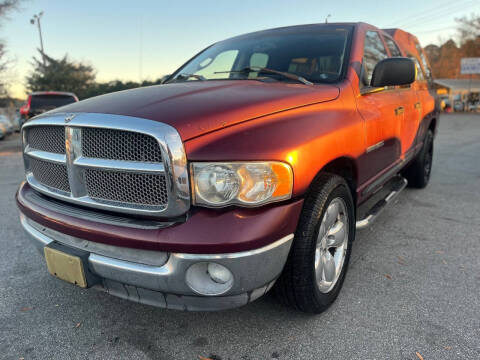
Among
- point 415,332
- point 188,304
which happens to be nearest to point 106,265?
point 188,304

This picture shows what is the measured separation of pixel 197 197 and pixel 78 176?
0.68 meters

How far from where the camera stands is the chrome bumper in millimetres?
1560

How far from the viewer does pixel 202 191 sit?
1582 millimetres

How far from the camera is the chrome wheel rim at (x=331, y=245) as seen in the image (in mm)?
2064

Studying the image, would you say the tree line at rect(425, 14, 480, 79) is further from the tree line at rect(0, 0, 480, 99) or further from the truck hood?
the truck hood

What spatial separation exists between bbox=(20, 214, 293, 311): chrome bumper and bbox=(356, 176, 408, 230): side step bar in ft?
3.63

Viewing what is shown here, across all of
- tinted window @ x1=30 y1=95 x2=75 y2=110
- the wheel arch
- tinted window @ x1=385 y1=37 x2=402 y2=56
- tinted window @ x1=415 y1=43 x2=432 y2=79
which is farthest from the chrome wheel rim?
tinted window @ x1=30 y1=95 x2=75 y2=110

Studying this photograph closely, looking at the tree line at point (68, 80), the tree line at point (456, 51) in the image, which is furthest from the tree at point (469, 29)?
the tree line at point (68, 80)

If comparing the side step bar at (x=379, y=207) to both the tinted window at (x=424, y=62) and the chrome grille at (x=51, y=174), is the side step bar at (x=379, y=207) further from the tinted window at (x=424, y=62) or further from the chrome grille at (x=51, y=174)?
the chrome grille at (x=51, y=174)

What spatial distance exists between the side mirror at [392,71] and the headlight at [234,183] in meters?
1.40

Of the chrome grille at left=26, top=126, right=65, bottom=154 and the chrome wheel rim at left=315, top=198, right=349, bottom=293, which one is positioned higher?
the chrome grille at left=26, top=126, right=65, bottom=154

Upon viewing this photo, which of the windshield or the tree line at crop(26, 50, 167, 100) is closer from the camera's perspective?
the windshield

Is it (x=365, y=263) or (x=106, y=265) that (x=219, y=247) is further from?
(x=365, y=263)

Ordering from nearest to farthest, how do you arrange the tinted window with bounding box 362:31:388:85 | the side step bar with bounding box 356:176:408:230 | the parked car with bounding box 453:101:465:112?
the side step bar with bounding box 356:176:408:230, the tinted window with bounding box 362:31:388:85, the parked car with bounding box 453:101:465:112
